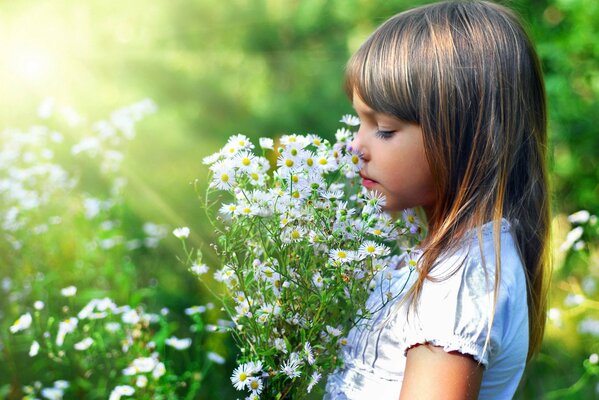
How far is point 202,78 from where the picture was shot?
3662 mm

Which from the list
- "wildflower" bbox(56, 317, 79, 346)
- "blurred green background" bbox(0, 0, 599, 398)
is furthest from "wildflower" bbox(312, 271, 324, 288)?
"blurred green background" bbox(0, 0, 599, 398)

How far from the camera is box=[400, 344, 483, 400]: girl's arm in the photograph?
40.1 inches

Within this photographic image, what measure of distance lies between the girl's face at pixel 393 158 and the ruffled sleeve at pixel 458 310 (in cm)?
14

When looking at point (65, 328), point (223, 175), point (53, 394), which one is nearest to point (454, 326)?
point (223, 175)

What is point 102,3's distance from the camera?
141 inches

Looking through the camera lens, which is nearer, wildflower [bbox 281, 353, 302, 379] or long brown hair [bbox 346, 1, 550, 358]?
wildflower [bbox 281, 353, 302, 379]

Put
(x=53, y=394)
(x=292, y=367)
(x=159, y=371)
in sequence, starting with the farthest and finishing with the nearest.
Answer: (x=53, y=394) < (x=159, y=371) < (x=292, y=367)

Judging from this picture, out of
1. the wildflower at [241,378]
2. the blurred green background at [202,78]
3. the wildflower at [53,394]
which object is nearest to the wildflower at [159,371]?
the wildflower at [53,394]

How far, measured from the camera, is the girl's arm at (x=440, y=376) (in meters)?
1.02

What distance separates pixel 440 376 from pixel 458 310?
10 centimetres

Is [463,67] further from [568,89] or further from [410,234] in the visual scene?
[568,89]

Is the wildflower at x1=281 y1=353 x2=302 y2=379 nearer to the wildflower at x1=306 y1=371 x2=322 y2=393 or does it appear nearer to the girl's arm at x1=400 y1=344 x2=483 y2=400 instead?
the wildflower at x1=306 y1=371 x2=322 y2=393

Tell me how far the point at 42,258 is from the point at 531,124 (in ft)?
4.89

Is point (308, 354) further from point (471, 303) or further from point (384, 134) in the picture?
Result: point (384, 134)
